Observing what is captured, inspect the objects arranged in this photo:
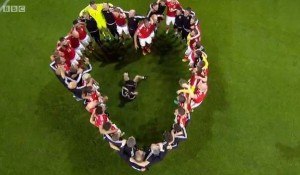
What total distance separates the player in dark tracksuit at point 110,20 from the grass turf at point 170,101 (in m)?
0.96

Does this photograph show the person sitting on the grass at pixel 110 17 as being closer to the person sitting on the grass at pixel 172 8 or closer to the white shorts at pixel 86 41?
the white shorts at pixel 86 41

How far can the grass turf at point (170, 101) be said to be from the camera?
30.9ft

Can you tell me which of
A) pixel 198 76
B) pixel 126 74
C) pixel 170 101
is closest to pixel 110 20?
pixel 126 74

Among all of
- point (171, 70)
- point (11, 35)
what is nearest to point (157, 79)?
point (171, 70)

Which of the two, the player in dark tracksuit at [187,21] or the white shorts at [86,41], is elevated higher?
the player in dark tracksuit at [187,21]

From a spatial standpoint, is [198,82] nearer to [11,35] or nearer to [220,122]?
[220,122]

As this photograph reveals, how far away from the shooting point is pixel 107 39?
10.9 m

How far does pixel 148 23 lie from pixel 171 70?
169cm

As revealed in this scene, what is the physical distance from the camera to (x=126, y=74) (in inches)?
383

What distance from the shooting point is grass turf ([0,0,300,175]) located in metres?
9.41

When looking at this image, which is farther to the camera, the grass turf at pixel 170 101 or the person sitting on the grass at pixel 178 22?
the person sitting on the grass at pixel 178 22

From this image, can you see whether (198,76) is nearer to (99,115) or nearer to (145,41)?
(145,41)

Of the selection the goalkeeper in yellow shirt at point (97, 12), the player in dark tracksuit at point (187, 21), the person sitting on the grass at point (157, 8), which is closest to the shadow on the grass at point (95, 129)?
the player in dark tracksuit at point (187, 21)

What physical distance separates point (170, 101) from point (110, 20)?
2.59 meters
